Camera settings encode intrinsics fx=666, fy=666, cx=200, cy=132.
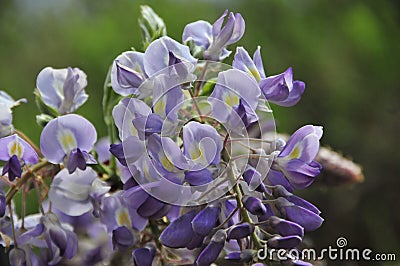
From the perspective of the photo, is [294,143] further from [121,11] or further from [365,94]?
[121,11]

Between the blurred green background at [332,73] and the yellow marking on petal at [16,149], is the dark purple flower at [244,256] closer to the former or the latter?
the yellow marking on petal at [16,149]

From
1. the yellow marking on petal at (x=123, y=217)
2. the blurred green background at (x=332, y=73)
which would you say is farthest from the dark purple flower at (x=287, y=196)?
the blurred green background at (x=332, y=73)

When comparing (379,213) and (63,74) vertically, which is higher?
(63,74)

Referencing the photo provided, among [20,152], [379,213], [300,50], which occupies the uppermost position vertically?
[20,152]

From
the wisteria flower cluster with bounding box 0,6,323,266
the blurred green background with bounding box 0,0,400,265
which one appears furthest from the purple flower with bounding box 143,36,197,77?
the blurred green background with bounding box 0,0,400,265

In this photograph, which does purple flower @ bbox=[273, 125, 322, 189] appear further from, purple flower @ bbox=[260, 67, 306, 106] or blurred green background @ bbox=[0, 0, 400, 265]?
blurred green background @ bbox=[0, 0, 400, 265]

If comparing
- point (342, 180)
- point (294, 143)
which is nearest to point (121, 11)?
point (342, 180)
